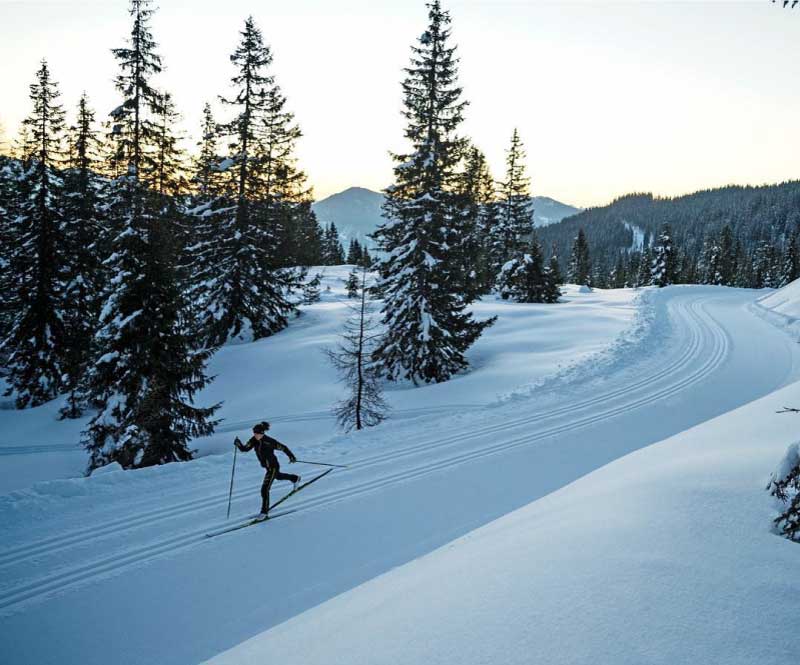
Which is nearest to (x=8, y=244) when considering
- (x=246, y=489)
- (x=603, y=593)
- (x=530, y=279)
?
(x=246, y=489)

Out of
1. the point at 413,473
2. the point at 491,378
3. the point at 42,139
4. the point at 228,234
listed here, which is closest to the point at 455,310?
the point at 491,378

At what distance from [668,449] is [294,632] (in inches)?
286

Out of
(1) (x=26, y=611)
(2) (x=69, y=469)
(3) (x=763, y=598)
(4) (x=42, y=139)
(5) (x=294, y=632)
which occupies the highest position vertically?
(4) (x=42, y=139)

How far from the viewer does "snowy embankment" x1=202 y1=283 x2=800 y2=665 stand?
9.96 ft

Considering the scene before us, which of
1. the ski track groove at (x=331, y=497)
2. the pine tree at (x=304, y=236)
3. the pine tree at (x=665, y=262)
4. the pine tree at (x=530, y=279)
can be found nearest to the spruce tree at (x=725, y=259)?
the pine tree at (x=665, y=262)

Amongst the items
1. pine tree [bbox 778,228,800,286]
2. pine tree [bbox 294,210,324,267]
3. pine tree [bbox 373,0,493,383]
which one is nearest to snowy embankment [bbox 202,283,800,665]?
pine tree [bbox 373,0,493,383]

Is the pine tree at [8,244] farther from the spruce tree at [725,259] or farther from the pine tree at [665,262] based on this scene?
the spruce tree at [725,259]

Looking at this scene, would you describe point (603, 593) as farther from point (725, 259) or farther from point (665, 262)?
point (725, 259)

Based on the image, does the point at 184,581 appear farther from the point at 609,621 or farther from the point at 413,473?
the point at 609,621

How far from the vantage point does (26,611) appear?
6.00 metres

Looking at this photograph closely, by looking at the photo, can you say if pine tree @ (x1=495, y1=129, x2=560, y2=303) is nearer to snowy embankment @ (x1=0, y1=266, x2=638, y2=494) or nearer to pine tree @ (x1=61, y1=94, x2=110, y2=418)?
snowy embankment @ (x1=0, y1=266, x2=638, y2=494)

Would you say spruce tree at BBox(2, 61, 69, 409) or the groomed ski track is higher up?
spruce tree at BBox(2, 61, 69, 409)

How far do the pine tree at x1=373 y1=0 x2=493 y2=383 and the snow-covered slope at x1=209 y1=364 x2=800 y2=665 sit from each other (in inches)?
515

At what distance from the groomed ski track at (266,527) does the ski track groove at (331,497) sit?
0.09 ft
